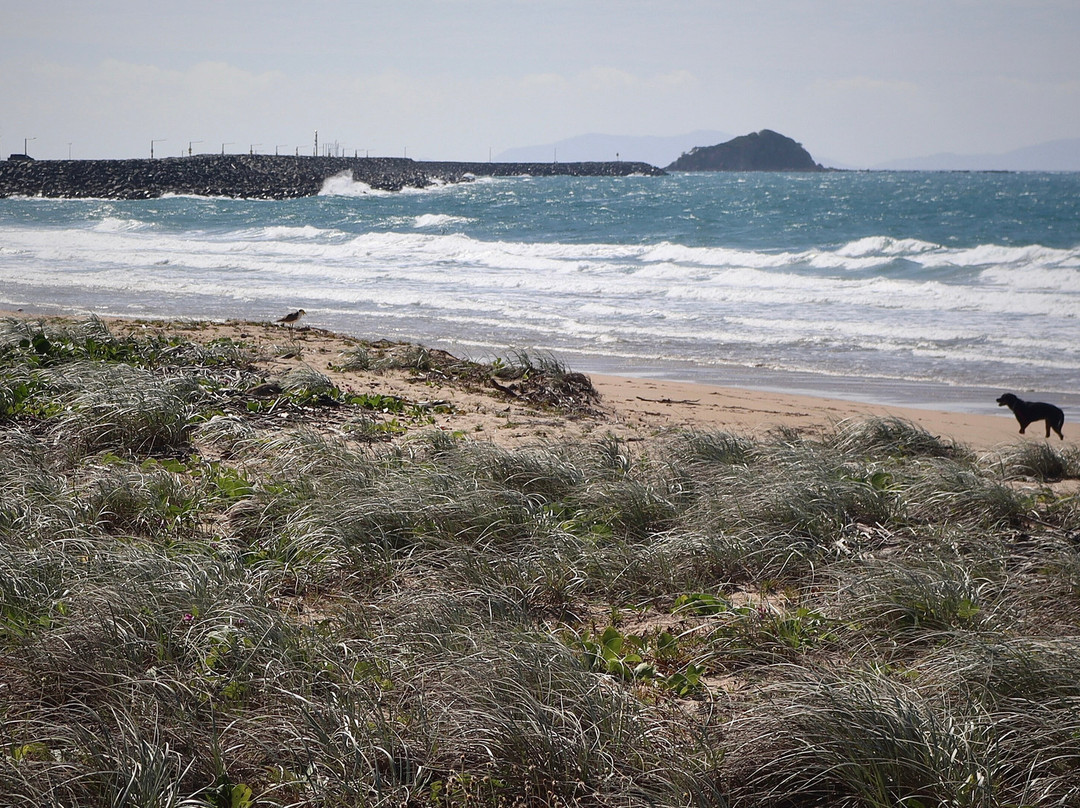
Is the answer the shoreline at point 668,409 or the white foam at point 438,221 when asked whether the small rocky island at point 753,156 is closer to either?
the white foam at point 438,221

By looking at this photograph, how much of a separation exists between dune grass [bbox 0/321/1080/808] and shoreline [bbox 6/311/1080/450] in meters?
1.29

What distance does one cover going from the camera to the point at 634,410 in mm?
→ 7996

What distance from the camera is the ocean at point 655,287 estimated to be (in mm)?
11711

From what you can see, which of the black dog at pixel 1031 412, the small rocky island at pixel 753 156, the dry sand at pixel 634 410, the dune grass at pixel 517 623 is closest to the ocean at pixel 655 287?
the dry sand at pixel 634 410

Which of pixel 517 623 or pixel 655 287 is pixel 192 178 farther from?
pixel 517 623

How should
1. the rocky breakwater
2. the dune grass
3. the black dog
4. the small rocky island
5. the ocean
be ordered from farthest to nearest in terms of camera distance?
the small rocky island
the rocky breakwater
the ocean
the black dog
the dune grass

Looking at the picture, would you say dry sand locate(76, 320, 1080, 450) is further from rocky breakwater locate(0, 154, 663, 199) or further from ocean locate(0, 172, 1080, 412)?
rocky breakwater locate(0, 154, 663, 199)

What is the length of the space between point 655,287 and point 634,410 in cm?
1212

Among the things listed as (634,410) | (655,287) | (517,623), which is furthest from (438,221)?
(517,623)

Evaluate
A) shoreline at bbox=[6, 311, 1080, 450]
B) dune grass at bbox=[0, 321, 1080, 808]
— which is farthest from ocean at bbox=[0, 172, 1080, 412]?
dune grass at bbox=[0, 321, 1080, 808]

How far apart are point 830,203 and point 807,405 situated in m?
48.1

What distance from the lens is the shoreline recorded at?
22.2ft

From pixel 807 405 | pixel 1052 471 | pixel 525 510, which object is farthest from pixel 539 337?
pixel 525 510

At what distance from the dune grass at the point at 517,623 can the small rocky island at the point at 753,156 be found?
196732 mm
